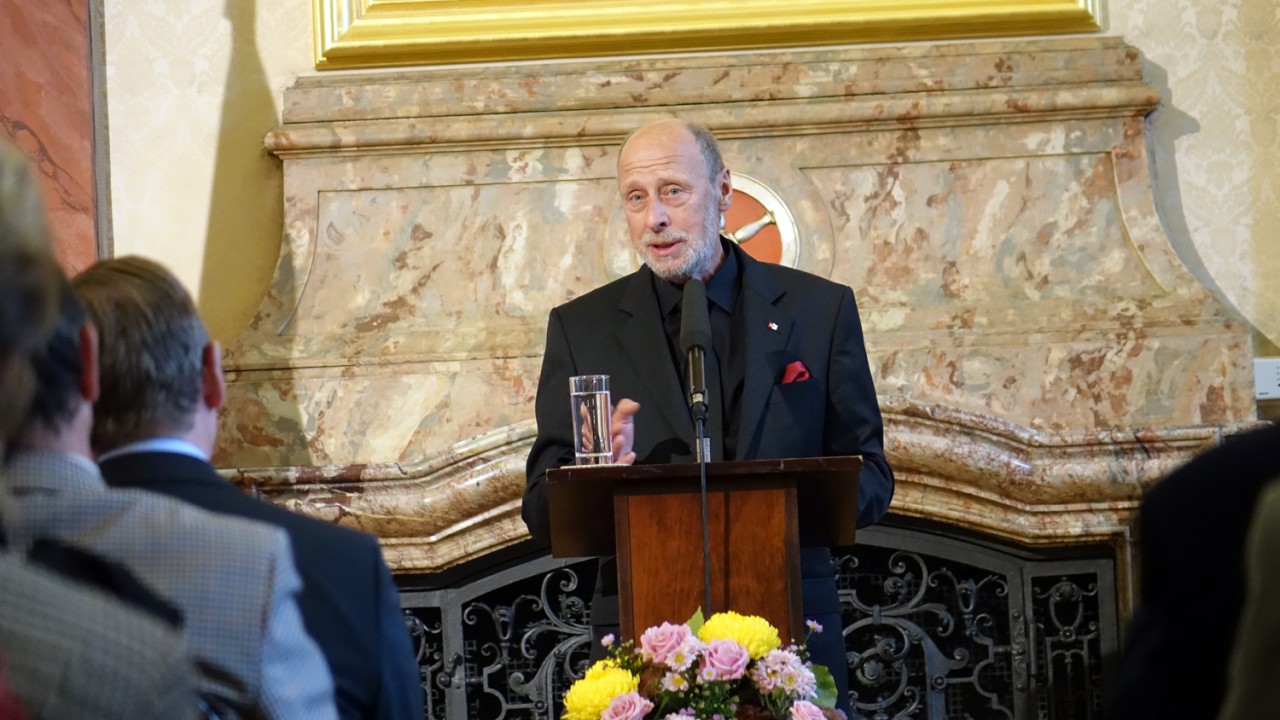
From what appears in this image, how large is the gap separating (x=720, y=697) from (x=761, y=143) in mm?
2923

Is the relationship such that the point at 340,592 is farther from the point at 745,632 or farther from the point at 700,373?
the point at 700,373

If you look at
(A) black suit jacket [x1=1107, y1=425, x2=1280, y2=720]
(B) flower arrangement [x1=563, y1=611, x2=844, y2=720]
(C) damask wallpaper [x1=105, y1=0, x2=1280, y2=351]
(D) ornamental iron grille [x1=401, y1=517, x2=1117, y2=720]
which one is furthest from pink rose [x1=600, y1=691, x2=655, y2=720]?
(C) damask wallpaper [x1=105, y1=0, x2=1280, y2=351]

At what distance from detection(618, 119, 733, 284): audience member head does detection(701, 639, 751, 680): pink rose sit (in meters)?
1.14

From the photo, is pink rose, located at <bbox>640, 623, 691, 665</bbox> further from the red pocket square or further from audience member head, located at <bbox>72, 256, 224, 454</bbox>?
audience member head, located at <bbox>72, 256, 224, 454</bbox>

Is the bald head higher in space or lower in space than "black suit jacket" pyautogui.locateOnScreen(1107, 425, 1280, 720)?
higher

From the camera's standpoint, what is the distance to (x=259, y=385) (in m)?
4.88

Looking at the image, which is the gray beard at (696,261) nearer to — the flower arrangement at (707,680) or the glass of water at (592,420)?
the glass of water at (592,420)

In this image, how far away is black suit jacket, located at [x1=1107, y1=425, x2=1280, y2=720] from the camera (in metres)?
1.22

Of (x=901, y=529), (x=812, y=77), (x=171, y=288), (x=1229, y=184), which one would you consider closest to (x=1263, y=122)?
(x=1229, y=184)

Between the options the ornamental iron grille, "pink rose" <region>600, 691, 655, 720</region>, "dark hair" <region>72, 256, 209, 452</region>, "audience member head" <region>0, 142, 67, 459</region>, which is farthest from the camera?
the ornamental iron grille

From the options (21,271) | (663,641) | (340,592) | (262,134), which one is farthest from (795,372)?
(262,134)

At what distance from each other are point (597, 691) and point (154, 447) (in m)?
0.98

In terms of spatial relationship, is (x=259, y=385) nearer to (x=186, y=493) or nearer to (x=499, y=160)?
(x=499, y=160)

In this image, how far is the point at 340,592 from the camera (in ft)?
5.64
